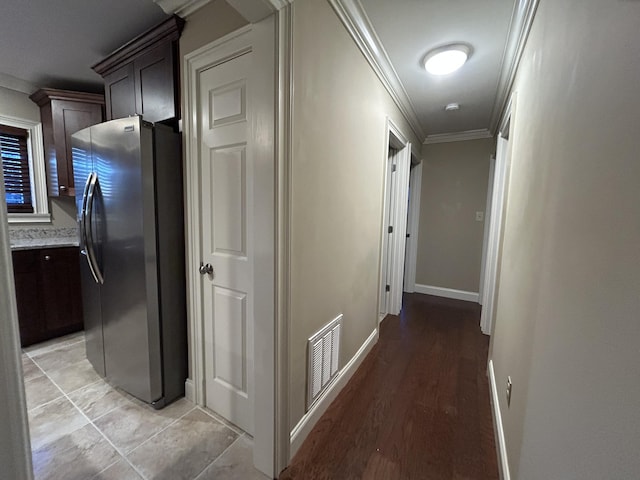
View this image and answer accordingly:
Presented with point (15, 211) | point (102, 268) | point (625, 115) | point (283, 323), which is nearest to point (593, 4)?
point (625, 115)

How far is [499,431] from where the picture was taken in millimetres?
1427

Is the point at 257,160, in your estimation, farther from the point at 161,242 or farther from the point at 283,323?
the point at 161,242

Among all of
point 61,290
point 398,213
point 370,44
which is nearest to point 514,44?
point 370,44

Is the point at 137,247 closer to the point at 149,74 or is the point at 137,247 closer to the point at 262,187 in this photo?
the point at 262,187

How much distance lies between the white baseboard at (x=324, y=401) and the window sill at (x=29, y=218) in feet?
11.0

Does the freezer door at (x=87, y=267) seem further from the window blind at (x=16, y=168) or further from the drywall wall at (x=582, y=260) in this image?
the drywall wall at (x=582, y=260)

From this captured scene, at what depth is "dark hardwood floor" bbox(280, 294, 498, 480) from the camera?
1.32 m

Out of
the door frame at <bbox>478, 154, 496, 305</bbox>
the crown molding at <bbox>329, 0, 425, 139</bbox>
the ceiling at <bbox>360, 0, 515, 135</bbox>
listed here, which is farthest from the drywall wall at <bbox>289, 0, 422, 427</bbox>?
the door frame at <bbox>478, 154, 496, 305</bbox>

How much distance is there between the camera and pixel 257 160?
3.78ft

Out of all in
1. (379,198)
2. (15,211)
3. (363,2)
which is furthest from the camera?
(15,211)

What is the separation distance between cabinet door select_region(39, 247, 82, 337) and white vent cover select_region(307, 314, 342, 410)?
104 inches

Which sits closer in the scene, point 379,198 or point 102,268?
point 102,268

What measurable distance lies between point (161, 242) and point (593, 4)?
2.04 meters

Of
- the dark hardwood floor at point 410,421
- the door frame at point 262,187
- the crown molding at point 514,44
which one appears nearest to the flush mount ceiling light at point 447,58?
the crown molding at point 514,44
